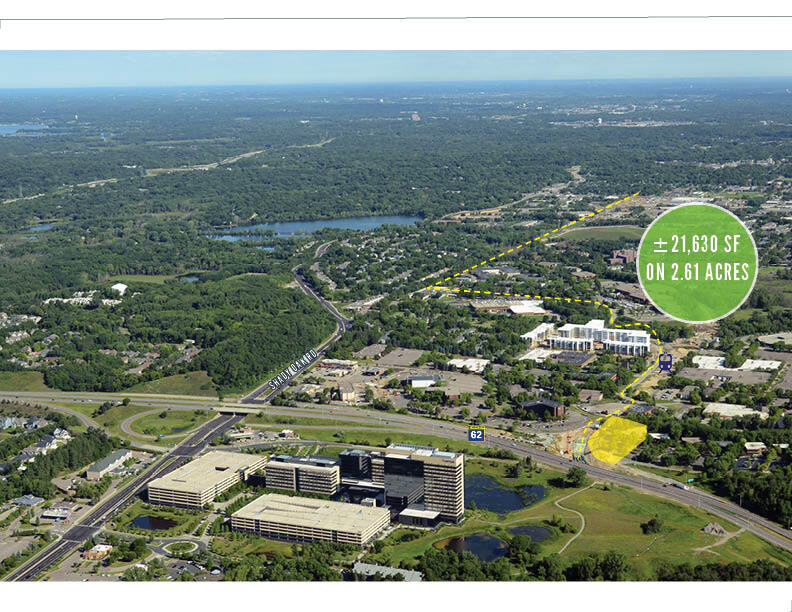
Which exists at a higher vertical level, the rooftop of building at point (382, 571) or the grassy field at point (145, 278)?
the rooftop of building at point (382, 571)

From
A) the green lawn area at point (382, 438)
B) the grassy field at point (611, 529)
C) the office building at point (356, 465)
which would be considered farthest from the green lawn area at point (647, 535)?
the office building at point (356, 465)

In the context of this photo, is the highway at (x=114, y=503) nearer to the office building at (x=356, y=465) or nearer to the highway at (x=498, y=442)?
the highway at (x=498, y=442)

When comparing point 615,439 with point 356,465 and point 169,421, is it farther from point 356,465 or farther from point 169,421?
point 169,421

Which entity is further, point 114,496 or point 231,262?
point 231,262

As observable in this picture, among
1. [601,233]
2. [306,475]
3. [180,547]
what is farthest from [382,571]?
[601,233]

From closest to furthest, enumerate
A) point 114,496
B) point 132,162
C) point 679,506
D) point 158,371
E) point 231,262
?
point 679,506, point 114,496, point 158,371, point 231,262, point 132,162

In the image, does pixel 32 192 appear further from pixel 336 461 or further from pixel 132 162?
pixel 336 461

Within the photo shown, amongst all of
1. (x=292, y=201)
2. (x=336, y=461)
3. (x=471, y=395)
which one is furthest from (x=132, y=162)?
(x=336, y=461)

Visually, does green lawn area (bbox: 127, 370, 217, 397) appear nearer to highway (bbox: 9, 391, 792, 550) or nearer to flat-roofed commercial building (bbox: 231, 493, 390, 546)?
highway (bbox: 9, 391, 792, 550)
